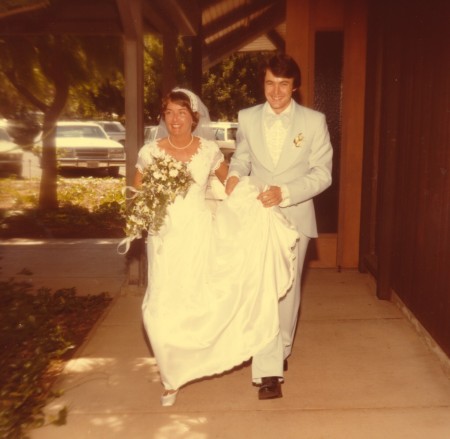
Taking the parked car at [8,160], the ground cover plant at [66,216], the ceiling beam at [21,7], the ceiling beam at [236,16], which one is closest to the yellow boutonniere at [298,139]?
the ceiling beam at [21,7]

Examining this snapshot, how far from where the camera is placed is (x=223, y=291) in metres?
4.77

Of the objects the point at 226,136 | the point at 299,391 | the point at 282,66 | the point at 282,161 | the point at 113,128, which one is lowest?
the point at 299,391

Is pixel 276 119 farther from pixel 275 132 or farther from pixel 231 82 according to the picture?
pixel 231 82

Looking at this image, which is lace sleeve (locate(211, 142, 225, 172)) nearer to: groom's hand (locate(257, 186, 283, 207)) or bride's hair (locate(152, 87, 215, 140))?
bride's hair (locate(152, 87, 215, 140))

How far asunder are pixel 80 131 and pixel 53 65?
12846mm

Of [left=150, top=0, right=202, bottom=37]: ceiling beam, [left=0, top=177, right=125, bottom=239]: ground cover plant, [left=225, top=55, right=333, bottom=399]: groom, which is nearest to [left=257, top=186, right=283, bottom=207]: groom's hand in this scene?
[left=225, top=55, right=333, bottom=399]: groom

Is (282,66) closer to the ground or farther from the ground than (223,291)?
farther from the ground

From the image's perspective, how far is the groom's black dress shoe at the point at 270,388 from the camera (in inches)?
186

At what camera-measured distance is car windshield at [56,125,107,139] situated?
25531mm

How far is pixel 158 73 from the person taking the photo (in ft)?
111

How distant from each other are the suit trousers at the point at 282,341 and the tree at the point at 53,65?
8826mm

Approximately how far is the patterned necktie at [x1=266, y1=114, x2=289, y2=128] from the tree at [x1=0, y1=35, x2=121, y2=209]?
8566 millimetres

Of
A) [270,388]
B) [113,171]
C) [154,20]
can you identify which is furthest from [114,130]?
[270,388]

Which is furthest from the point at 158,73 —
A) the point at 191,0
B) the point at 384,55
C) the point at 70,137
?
the point at 384,55
